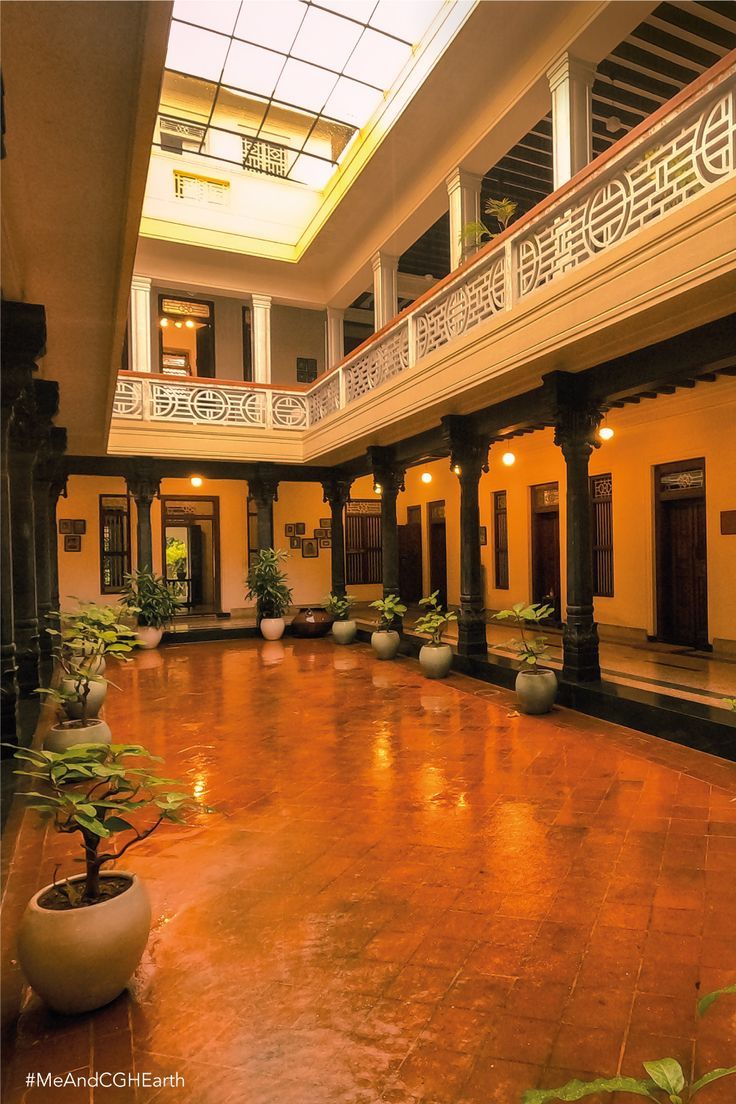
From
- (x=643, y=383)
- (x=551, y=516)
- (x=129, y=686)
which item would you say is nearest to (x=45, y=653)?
(x=129, y=686)

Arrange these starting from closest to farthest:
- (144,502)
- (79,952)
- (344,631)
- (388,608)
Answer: (79,952) < (388,608) < (344,631) < (144,502)

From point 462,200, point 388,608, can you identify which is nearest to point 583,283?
point 462,200

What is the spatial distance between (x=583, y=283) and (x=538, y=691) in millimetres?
3748

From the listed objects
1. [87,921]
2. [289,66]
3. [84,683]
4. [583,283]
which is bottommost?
[87,921]

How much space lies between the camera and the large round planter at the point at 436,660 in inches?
330

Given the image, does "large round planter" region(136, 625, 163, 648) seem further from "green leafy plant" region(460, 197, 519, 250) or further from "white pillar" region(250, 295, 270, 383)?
"green leafy plant" region(460, 197, 519, 250)

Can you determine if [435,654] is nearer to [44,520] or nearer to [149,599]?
[44,520]

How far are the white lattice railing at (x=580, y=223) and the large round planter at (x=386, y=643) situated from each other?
3668 millimetres

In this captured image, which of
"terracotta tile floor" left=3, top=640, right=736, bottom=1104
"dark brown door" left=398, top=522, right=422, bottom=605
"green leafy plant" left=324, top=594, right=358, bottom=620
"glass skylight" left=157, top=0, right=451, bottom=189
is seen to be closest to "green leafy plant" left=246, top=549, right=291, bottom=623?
"green leafy plant" left=324, top=594, right=358, bottom=620

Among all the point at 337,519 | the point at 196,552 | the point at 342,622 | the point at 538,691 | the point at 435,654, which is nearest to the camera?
the point at 538,691

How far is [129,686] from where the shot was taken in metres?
8.43

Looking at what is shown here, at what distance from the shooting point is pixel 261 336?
13.2 m

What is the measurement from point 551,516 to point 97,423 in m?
7.53

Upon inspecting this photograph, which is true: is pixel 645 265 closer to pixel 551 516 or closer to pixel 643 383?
pixel 643 383
